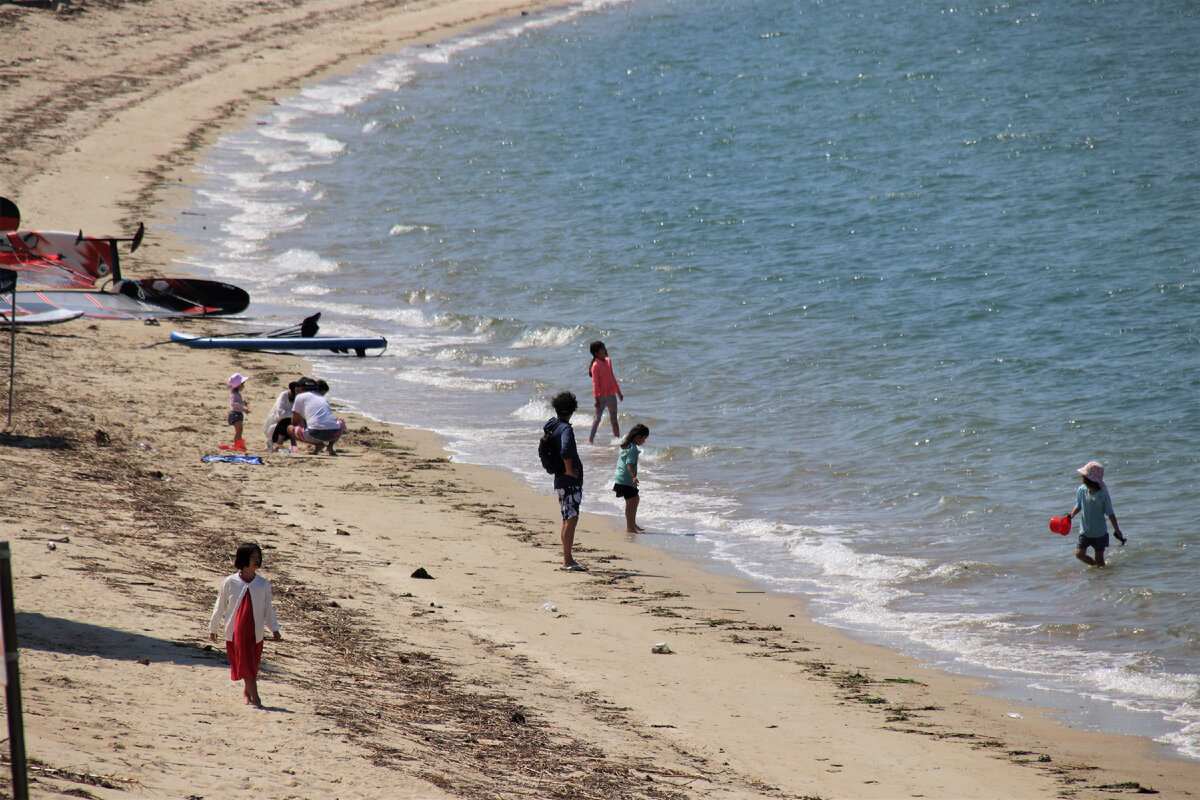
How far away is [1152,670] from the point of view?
9.47m

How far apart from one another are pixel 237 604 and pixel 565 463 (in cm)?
449

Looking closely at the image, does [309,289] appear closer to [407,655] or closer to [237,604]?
[407,655]

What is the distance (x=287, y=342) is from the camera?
18.9m

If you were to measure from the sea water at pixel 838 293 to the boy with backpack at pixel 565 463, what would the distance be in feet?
4.94

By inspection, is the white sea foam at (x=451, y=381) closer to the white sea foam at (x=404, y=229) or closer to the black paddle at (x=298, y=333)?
the black paddle at (x=298, y=333)

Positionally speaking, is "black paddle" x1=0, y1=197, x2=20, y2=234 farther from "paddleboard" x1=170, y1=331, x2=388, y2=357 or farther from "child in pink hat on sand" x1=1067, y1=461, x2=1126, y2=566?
"child in pink hat on sand" x1=1067, y1=461, x2=1126, y2=566

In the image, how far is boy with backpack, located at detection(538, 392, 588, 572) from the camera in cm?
1085

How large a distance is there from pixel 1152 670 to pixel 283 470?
30.6 ft

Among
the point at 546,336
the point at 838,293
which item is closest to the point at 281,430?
the point at 546,336

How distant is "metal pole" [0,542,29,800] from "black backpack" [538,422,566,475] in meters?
7.08

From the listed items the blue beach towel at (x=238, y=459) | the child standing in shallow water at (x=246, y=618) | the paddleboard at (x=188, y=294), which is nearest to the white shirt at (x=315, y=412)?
the blue beach towel at (x=238, y=459)

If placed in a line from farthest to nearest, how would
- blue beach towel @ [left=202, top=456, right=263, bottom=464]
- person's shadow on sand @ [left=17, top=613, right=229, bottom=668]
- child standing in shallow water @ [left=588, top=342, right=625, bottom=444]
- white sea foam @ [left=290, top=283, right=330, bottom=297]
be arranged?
white sea foam @ [left=290, top=283, right=330, bottom=297] → child standing in shallow water @ [left=588, top=342, right=625, bottom=444] → blue beach towel @ [left=202, top=456, right=263, bottom=464] → person's shadow on sand @ [left=17, top=613, right=229, bottom=668]

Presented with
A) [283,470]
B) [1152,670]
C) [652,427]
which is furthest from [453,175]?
[1152,670]

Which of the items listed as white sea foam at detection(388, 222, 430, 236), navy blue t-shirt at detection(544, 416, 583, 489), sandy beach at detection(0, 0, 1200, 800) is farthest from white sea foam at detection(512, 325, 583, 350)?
navy blue t-shirt at detection(544, 416, 583, 489)
